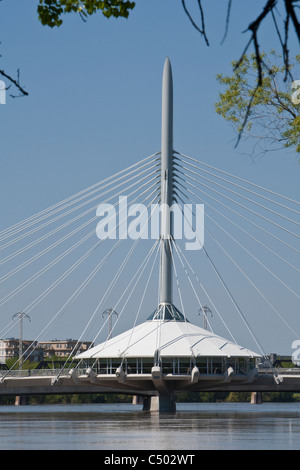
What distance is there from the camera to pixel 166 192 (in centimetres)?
7912

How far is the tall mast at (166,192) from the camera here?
259ft

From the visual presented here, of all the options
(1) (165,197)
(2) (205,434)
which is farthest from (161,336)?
(2) (205,434)

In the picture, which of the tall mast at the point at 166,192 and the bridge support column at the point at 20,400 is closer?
the tall mast at the point at 166,192

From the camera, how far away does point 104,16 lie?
9.03 meters

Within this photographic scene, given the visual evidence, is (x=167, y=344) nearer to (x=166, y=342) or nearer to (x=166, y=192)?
(x=166, y=342)

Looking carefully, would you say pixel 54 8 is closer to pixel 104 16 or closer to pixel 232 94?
pixel 104 16

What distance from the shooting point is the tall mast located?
3108 inches

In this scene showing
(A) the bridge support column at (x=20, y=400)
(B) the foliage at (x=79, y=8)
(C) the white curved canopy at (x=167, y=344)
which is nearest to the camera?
(B) the foliage at (x=79, y=8)

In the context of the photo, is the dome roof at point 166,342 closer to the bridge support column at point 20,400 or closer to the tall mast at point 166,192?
the tall mast at point 166,192

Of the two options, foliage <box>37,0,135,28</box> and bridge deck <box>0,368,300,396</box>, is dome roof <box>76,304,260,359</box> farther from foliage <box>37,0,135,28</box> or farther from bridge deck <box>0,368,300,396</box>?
foliage <box>37,0,135,28</box>

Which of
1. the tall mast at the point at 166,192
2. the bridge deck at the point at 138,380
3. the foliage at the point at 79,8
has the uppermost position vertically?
the tall mast at the point at 166,192

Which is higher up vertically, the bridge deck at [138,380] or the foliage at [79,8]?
the foliage at [79,8]

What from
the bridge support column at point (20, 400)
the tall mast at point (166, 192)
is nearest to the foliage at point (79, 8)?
the tall mast at point (166, 192)

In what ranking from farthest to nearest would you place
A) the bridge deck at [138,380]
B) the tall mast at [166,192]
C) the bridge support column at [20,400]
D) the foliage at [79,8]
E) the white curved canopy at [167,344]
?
1. the bridge support column at [20,400]
2. the white curved canopy at [167,344]
3. the bridge deck at [138,380]
4. the tall mast at [166,192]
5. the foliage at [79,8]
